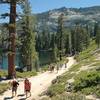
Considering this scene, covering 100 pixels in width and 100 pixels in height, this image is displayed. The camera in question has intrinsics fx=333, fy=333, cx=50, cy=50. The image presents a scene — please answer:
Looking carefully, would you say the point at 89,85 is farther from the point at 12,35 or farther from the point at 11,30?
the point at 11,30

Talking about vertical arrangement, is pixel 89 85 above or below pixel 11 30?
below

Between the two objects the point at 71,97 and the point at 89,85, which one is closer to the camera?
the point at 71,97

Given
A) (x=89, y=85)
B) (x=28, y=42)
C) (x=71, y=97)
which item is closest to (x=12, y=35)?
(x=89, y=85)

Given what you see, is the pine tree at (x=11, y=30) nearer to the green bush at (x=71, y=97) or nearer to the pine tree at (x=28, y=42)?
the green bush at (x=71, y=97)

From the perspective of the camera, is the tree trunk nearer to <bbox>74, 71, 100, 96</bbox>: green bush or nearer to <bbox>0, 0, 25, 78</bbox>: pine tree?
<bbox>0, 0, 25, 78</bbox>: pine tree

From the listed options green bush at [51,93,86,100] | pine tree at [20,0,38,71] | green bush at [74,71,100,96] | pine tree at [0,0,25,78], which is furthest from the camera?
pine tree at [20,0,38,71]

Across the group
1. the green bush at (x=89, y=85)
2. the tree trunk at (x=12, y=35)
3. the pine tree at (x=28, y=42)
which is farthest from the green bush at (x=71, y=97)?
the pine tree at (x=28, y=42)

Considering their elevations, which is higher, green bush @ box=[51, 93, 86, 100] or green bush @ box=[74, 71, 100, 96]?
green bush @ box=[74, 71, 100, 96]

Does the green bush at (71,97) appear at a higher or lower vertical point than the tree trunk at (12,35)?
lower

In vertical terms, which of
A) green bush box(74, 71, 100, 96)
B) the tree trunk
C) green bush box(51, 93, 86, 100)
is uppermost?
the tree trunk

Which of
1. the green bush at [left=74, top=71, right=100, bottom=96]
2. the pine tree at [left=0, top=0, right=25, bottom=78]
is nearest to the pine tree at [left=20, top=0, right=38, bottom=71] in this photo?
the pine tree at [left=0, top=0, right=25, bottom=78]

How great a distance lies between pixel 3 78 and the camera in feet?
132

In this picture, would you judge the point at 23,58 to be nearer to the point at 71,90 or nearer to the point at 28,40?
the point at 28,40

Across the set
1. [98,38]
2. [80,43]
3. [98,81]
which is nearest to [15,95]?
[98,81]
